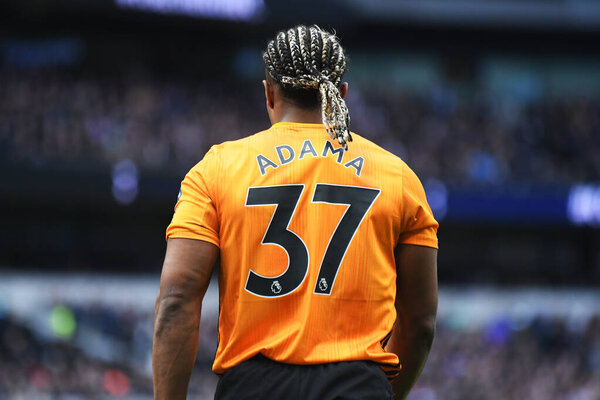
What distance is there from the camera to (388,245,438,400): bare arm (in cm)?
264

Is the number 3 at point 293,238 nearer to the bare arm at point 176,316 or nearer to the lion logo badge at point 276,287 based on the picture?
the lion logo badge at point 276,287

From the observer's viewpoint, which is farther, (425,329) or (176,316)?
(425,329)

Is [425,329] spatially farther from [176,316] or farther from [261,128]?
[261,128]

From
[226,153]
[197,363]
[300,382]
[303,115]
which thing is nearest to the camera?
[300,382]

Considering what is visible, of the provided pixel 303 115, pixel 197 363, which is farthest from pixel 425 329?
pixel 197 363

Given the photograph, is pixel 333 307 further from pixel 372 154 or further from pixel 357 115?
pixel 357 115

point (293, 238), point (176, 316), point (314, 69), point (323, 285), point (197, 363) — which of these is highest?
point (314, 69)

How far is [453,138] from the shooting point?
69.5 feet

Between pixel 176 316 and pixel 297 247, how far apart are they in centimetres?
38

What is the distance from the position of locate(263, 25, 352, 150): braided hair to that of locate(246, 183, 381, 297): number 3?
0.20 m

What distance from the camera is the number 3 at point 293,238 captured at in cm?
247

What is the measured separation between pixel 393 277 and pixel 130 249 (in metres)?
17.7

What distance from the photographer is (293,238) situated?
2486 millimetres

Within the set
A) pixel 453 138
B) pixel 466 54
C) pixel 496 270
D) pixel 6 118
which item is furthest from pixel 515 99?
pixel 6 118
